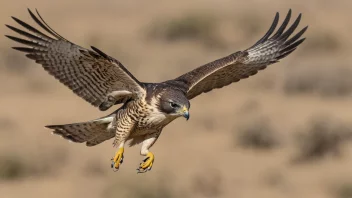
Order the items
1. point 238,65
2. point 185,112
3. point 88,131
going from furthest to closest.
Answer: point 238,65 → point 88,131 → point 185,112

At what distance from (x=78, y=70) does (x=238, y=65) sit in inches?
86.9

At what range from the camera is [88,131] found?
12742 mm

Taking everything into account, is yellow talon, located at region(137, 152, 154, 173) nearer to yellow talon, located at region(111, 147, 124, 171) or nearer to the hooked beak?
yellow talon, located at region(111, 147, 124, 171)

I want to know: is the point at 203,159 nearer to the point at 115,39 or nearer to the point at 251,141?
the point at 251,141

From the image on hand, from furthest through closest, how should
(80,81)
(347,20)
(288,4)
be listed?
(288,4), (347,20), (80,81)

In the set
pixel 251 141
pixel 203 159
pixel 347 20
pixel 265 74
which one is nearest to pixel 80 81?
pixel 203 159

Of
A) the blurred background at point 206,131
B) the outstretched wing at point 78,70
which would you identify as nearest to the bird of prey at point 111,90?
the outstretched wing at point 78,70

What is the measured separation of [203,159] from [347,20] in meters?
21.6

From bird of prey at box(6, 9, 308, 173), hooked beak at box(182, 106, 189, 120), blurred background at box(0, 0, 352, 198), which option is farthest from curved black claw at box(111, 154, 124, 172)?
blurred background at box(0, 0, 352, 198)

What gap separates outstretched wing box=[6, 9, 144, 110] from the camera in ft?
39.4

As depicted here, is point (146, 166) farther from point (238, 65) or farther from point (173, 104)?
point (238, 65)

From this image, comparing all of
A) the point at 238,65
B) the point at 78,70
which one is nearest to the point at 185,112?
the point at 78,70

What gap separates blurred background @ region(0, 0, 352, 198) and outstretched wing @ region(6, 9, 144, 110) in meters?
5.72

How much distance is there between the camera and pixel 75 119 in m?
24.1
